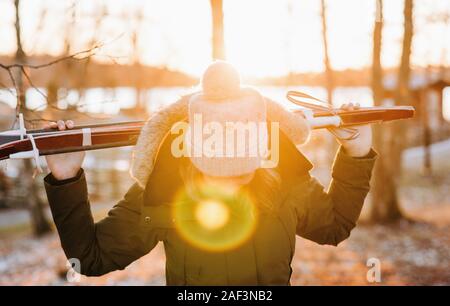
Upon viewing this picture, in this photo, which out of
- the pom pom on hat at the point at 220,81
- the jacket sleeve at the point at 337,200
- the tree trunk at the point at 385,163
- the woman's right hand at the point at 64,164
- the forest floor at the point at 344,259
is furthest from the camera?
the tree trunk at the point at 385,163

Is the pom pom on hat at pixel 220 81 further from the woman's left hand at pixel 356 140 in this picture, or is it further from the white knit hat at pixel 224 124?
the woman's left hand at pixel 356 140

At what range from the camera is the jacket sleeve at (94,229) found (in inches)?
85.1

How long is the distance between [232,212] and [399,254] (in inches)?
340

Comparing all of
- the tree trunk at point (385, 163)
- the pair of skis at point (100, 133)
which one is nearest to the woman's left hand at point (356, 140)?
the pair of skis at point (100, 133)

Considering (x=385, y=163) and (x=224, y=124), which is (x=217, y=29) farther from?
(x=385, y=163)

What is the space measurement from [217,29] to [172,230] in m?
2.95

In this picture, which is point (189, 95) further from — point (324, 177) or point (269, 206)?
point (324, 177)

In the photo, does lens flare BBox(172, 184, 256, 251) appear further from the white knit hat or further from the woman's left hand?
the woman's left hand

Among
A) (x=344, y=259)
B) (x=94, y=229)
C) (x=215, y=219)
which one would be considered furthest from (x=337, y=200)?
(x=344, y=259)

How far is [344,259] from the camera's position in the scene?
9594 millimetres

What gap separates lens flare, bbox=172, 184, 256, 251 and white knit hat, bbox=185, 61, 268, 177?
17cm

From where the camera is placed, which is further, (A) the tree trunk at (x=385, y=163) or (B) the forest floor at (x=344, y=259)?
(A) the tree trunk at (x=385, y=163)

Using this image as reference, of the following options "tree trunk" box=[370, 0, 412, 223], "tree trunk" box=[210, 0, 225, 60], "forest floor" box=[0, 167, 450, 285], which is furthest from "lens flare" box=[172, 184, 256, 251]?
"tree trunk" box=[370, 0, 412, 223]

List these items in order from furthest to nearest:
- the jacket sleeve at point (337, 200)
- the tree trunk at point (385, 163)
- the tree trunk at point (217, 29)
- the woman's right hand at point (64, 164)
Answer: the tree trunk at point (385, 163), the tree trunk at point (217, 29), the jacket sleeve at point (337, 200), the woman's right hand at point (64, 164)
